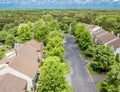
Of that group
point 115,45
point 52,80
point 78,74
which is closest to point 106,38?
point 115,45

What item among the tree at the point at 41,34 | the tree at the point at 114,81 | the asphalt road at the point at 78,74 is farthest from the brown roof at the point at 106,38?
the tree at the point at 114,81

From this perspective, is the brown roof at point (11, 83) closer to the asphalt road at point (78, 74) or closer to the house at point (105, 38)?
the asphalt road at point (78, 74)

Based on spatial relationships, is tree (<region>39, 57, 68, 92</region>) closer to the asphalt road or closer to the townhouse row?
the asphalt road

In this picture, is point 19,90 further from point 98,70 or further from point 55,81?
point 98,70

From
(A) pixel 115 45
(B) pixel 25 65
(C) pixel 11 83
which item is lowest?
(A) pixel 115 45

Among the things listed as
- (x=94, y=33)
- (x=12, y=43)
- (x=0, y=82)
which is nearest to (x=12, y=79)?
(x=0, y=82)

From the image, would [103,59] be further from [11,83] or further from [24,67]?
[11,83]
